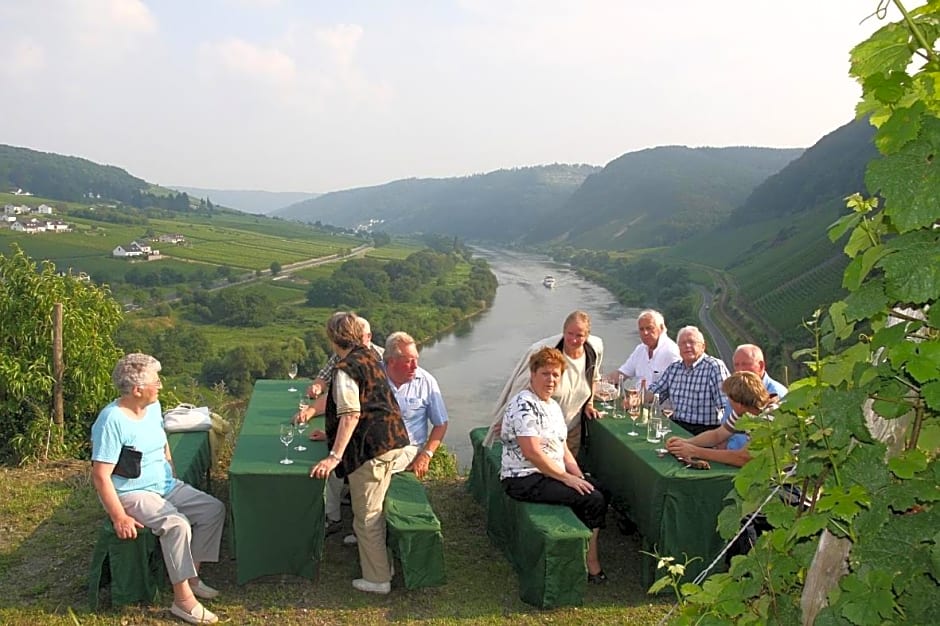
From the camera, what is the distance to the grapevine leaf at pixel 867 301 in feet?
4.26

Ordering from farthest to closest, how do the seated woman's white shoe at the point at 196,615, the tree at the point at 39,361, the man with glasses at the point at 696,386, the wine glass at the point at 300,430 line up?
1. the tree at the point at 39,361
2. the man with glasses at the point at 696,386
3. the wine glass at the point at 300,430
4. the seated woman's white shoe at the point at 196,615

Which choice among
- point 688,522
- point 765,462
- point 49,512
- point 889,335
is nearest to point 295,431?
point 49,512

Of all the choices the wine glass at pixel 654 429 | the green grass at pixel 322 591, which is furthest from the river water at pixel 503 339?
the wine glass at pixel 654 429

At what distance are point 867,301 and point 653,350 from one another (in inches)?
171

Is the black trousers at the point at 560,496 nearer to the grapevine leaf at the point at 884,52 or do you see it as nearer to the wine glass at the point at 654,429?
the wine glass at the point at 654,429

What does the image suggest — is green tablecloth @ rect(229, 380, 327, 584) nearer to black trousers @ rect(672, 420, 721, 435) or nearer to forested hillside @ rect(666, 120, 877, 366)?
black trousers @ rect(672, 420, 721, 435)

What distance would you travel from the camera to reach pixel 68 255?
179 ft

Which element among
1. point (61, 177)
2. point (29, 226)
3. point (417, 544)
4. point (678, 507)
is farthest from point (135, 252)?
point (678, 507)

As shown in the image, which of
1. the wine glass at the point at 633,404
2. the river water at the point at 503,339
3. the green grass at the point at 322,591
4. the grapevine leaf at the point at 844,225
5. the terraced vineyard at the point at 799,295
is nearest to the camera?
the grapevine leaf at the point at 844,225

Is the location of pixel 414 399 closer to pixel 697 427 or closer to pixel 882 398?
pixel 697 427

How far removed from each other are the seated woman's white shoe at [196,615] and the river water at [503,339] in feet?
45.6

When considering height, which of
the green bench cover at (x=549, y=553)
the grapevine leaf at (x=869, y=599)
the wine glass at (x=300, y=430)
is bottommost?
the green bench cover at (x=549, y=553)

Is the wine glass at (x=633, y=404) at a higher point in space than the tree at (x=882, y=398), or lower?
lower

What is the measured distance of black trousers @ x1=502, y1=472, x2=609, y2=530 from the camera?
4.04 metres
